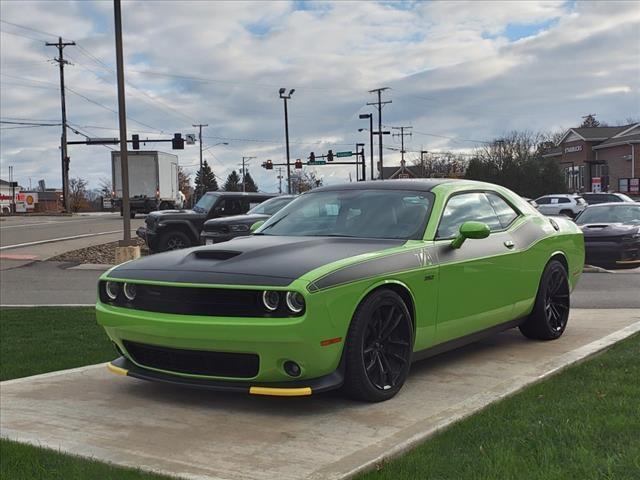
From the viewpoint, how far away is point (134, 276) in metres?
4.58

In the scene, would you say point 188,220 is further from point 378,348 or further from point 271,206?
point 378,348

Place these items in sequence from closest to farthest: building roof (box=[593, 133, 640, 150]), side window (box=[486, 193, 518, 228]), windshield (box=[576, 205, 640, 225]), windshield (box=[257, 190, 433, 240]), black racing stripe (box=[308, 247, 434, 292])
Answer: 1. black racing stripe (box=[308, 247, 434, 292])
2. windshield (box=[257, 190, 433, 240])
3. side window (box=[486, 193, 518, 228])
4. windshield (box=[576, 205, 640, 225])
5. building roof (box=[593, 133, 640, 150])

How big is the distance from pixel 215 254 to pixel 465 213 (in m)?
2.11

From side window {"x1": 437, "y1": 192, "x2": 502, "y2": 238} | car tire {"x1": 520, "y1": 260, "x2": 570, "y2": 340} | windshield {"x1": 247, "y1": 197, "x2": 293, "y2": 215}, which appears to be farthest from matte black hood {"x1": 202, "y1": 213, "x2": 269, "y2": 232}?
side window {"x1": 437, "y1": 192, "x2": 502, "y2": 238}

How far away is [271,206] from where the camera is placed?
14562mm

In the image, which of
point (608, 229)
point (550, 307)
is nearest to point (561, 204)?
point (608, 229)

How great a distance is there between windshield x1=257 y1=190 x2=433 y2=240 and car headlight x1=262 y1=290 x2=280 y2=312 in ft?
4.28

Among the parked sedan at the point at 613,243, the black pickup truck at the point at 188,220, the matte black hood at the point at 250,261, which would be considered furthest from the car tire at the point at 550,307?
the black pickup truck at the point at 188,220

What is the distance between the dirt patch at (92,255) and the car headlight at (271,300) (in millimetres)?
13906

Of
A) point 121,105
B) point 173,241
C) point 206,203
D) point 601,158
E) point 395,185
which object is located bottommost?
point 173,241

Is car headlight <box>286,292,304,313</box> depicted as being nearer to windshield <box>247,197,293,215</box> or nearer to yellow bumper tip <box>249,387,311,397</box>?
yellow bumper tip <box>249,387,311,397</box>

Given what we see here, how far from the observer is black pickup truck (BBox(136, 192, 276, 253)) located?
52.2 feet

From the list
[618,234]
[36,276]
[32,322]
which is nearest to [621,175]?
[618,234]

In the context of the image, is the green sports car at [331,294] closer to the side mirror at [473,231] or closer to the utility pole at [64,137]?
the side mirror at [473,231]
